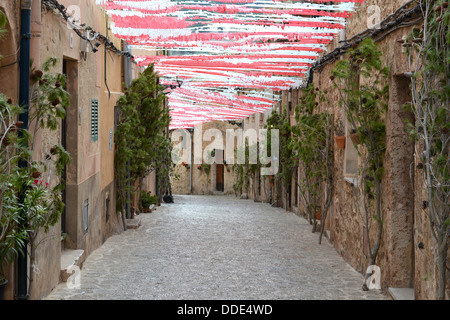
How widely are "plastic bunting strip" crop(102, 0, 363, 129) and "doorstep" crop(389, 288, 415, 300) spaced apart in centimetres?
354

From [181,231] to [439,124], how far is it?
7.33 m

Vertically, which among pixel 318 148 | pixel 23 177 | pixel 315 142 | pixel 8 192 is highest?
pixel 315 142

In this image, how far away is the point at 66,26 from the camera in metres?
6.82

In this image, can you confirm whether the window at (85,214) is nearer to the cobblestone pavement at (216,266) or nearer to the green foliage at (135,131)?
the cobblestone pavement at (216,266)

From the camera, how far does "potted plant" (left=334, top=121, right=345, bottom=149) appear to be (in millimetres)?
9086

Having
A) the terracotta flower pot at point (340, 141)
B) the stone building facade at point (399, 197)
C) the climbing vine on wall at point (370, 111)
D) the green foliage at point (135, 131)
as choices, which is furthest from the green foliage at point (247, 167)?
the climbing vine on wall at point (370, 111)

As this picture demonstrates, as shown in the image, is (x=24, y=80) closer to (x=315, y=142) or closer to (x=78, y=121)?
(x=78, y=121)

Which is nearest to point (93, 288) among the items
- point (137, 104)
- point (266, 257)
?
point (266, 257)

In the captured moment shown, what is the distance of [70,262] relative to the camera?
6.89m

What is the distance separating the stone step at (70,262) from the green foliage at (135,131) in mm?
3524

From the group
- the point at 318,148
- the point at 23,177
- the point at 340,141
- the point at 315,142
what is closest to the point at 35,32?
the point at 23,177

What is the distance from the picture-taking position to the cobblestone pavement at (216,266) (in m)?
6.31

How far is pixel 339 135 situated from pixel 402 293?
3.88 m
